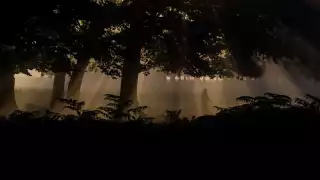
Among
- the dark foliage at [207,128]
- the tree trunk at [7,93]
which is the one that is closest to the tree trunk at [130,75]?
the tree trunk at [7,93]

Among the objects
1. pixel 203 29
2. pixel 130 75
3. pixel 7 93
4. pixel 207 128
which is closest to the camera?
pixel 207 128

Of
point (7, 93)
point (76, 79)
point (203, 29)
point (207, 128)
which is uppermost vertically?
point (203, 29)

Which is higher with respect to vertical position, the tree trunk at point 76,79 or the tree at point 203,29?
the tree at point 203,29

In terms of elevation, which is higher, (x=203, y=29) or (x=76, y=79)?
(x=203, y=29)

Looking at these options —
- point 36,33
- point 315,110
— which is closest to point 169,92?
point 36,33

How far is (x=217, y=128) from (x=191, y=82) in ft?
67.0

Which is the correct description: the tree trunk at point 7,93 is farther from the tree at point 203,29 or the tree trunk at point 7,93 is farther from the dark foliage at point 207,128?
the dark foliage at point 207,128

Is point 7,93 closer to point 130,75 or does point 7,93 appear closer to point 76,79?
point 76,79

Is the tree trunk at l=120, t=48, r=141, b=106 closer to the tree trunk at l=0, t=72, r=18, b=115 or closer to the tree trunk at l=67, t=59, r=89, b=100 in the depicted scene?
the tree trunk at l=67, t=59, r=89, b=100

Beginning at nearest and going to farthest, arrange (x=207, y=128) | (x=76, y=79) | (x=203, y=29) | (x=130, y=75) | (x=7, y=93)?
(x=207, y=128) < (x=203, y=29) < (x=130, y=75) < (x=76, y=79) < (x=7, y=93)

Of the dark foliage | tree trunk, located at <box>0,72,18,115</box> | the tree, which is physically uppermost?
the tree

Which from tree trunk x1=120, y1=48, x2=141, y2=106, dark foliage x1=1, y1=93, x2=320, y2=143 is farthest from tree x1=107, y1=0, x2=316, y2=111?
dark foliage x1=1, y1=93, x2=320, y2=143

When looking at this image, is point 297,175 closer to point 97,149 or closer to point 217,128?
point 217,128

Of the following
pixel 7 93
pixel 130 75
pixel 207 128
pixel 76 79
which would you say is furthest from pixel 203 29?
pixel 207 128
